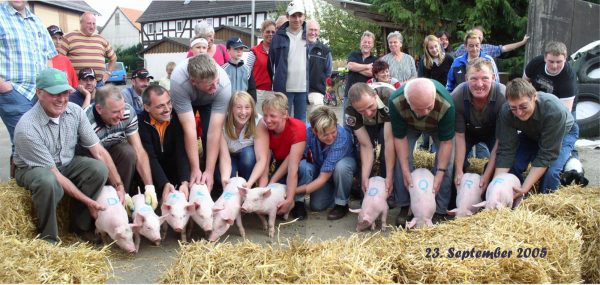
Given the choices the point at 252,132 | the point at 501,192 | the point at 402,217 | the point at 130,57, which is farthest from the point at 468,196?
the point at 130,57

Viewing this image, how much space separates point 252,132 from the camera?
5.39 metres

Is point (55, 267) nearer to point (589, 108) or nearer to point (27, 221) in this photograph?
point (27, 221)

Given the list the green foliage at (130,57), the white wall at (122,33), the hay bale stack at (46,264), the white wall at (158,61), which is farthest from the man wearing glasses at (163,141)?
the white wall at (122,33)

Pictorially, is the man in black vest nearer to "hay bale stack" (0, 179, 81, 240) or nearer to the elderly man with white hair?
the elderly man with white hair

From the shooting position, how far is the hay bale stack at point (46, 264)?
9.61 ft

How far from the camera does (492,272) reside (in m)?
3.03

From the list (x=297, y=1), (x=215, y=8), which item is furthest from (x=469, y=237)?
(x=215, y=8)

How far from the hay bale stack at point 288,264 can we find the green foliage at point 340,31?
21.9 m

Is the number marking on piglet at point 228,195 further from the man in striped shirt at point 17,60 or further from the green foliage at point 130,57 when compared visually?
the green foliage at point 130,57

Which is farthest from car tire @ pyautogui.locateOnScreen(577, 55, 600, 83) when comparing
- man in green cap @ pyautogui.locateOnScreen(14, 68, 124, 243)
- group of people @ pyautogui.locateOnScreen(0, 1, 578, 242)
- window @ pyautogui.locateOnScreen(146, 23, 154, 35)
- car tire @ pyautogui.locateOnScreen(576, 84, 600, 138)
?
window @ pyautogui.locateOnScreen(146, 23, 154, 35)

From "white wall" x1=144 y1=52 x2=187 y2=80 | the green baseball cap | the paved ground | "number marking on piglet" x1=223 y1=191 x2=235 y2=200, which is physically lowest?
the paved ground

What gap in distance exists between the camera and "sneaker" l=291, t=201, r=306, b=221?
216 inches

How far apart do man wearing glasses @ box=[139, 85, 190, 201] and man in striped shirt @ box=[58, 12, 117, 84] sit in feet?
7.51

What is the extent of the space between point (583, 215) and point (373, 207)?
181 centimetres
